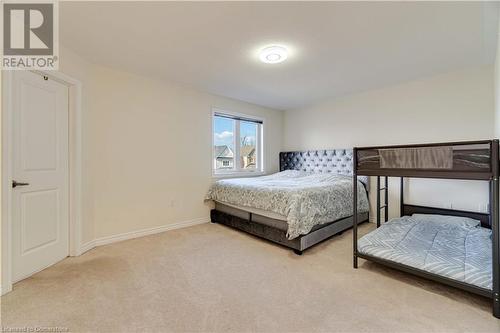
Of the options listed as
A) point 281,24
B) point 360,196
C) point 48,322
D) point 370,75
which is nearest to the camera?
point 48,322

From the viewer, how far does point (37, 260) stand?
2236mm

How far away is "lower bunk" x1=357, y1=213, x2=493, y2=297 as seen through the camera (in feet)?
5.72

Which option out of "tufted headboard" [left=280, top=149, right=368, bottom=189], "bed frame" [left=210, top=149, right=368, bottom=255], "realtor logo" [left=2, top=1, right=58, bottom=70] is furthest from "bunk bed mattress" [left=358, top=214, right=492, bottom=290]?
"realtor logo" [left=2, top=1, right=58, bottom=70]

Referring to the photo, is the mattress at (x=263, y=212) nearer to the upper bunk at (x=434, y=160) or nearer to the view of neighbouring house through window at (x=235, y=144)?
the upper bunk at (x=434, y=160)

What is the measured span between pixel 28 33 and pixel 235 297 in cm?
305

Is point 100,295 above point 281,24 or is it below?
below

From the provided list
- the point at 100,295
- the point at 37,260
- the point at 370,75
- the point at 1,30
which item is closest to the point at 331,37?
the point at 370,75

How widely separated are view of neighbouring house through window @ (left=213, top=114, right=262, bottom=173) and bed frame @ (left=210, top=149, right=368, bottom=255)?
80 centimetres

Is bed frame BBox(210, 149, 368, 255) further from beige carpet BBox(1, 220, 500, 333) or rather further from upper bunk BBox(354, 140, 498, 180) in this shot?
upper bunk BBox(354, 140, 498, 180)

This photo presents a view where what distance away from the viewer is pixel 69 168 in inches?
103

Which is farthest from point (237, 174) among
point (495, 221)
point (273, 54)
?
point (495, 221)

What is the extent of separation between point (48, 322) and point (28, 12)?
252 cm

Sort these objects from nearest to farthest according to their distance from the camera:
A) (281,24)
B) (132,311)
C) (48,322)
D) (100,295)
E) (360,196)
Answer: (48,322) → (132,311) → (100,295) → (281,24) → (360,196)

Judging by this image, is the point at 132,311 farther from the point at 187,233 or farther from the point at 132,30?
the point at 132,30
